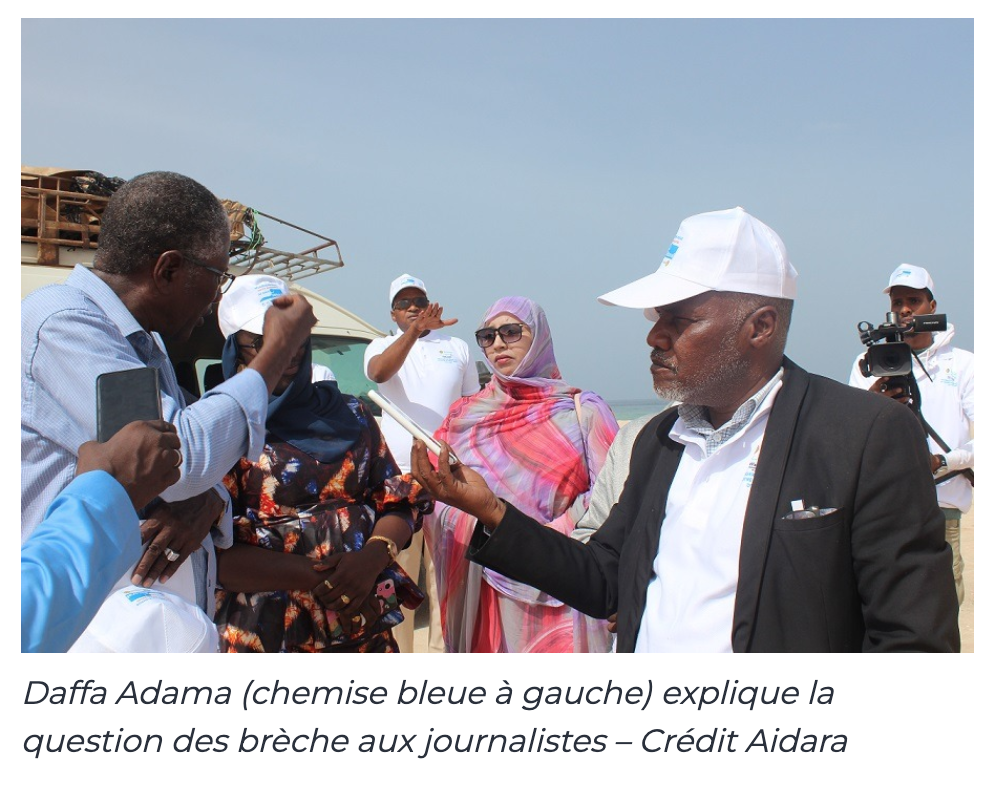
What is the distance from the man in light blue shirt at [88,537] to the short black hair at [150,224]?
78 centimetres

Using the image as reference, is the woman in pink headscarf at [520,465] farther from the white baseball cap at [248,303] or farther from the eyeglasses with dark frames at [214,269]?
the eyeglasses with dark frames at [214,269]

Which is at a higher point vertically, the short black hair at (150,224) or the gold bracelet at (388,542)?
the short black hair at (150,224)

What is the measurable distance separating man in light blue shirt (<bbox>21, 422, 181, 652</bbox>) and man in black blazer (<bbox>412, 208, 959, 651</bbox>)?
964 mm

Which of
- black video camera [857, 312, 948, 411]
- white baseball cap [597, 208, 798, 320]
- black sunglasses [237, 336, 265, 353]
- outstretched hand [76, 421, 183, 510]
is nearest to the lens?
outstretched hand [76, 421, 183, 510]

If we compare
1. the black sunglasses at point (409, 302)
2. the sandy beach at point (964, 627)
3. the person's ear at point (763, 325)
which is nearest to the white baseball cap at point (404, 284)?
the black sunglasses at point (409, 302)

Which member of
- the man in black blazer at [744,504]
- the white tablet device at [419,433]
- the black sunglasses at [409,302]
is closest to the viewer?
the man in black blazer at [744,504]

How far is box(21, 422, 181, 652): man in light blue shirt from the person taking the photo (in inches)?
50.8

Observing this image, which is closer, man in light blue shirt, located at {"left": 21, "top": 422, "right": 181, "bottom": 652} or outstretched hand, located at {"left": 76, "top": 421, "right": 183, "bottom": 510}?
man in light blue shirt, located at {"left": 21, "top": 422, "right": 181, "bottom": 652}

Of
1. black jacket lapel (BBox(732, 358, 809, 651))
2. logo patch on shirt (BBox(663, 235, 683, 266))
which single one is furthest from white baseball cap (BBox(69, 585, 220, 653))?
logo patch on shirt (BBox(663, 235, 683, 266))

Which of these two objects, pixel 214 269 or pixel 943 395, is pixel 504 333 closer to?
pixel 214 269

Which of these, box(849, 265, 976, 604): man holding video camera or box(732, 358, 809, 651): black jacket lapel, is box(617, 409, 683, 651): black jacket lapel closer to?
box(732, 358, 809, 651): black jacket lapel

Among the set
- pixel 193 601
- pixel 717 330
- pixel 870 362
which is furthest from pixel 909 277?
pixel 193 601

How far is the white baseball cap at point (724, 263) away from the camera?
2.13 m
